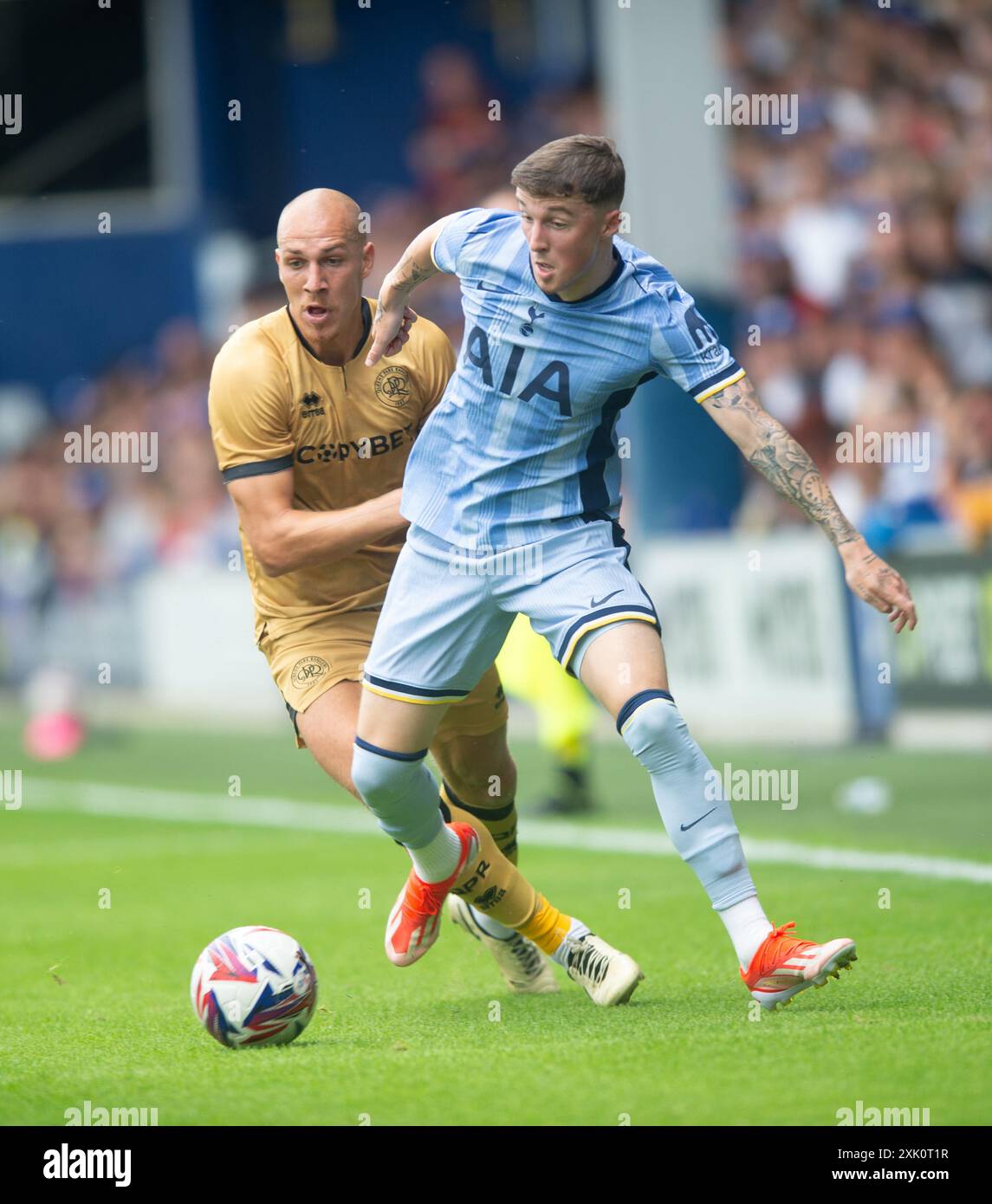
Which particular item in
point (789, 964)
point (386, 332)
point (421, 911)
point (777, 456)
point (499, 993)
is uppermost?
point (386, 332)

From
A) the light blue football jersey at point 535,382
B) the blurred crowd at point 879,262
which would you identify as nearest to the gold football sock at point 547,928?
the light blue football jersey at point 535,382

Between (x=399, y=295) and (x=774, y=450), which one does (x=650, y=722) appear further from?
(x=399, y=295)

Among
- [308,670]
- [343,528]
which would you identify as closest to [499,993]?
[308,670]

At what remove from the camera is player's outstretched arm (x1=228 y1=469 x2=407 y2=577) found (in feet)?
20.0

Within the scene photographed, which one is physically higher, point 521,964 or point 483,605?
point 483,605

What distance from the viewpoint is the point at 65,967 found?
7.54 m

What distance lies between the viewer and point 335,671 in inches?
251

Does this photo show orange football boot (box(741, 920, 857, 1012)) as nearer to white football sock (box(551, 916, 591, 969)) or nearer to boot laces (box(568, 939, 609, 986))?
boot laces (box(568, 939, 609, 986))

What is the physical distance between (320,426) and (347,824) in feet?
19.6

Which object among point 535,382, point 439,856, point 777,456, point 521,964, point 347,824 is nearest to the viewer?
point 777,456

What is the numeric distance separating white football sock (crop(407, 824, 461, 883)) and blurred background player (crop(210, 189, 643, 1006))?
0.03 metres

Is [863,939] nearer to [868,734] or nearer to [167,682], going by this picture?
[868,734]

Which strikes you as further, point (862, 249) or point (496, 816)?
point (862, 249)
